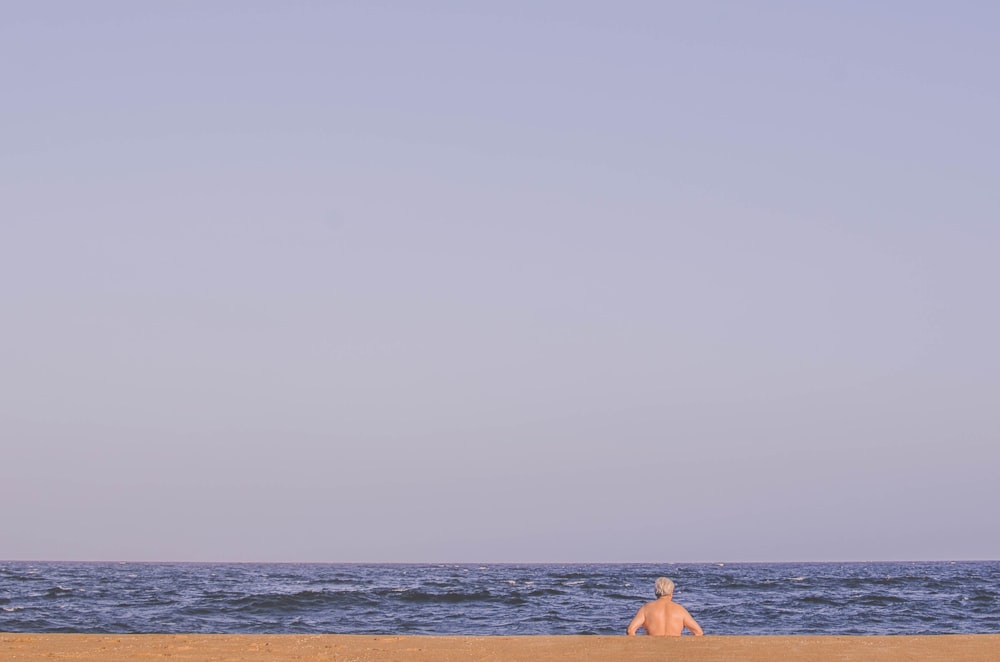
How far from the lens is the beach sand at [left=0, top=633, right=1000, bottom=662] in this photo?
28.7 feet

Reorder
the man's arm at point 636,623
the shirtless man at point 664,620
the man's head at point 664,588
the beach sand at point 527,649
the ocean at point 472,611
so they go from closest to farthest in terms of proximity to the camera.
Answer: the beach sand at point 527,649, the man's arm at point 636,623, the shirtless man at point 664,620, the man's head at point 664,588, the ocean at point 472,611

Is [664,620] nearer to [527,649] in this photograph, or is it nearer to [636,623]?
[636,623]

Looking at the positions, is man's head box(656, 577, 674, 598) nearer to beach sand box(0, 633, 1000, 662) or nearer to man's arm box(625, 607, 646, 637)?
man's arm box(625, 607, 646, 637)

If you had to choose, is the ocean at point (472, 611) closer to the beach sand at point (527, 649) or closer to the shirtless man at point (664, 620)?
the shirtless man at point (664, 620)

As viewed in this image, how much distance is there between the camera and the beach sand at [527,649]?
28.7ft

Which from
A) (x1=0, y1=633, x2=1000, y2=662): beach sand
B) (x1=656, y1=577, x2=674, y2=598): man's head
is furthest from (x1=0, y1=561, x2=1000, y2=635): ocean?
(x1=0, y1=633, x2=1000, y2=662): beach sand

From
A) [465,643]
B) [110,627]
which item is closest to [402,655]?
[465,643]

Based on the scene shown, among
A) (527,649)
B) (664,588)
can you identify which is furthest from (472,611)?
(527,649)

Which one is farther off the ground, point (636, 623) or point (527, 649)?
point (636, 623)

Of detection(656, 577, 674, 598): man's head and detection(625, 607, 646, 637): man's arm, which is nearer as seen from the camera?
detection(625, 607, 646, 637): man's arm

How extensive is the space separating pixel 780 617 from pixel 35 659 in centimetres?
2324

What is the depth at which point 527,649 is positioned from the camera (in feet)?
30.0

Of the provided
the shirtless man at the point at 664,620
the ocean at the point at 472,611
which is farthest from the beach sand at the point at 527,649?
the ocean at the point at 472,611

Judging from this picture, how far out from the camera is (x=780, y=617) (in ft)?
93.2
